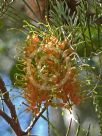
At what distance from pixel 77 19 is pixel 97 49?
5 centimetres

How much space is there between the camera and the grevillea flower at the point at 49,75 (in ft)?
1.58

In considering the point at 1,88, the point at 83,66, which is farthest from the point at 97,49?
the point at 1,88

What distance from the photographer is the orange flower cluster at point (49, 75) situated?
0.48 meters

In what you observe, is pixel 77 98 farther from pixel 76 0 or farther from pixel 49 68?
pixel 76 0

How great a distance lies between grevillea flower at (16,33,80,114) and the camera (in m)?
0.48

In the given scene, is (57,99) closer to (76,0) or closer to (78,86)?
(78,86)

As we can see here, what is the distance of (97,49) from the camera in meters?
Answer: 0.52

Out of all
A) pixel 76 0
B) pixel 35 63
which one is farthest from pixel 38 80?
pixel 76 0

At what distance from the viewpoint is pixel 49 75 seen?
48cm

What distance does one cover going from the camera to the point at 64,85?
481 mm

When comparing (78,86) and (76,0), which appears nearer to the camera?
(78,86)

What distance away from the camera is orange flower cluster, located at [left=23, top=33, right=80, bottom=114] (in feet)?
1.58

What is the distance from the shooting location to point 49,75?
0.48 meters

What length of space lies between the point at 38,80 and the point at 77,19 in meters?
0.10
